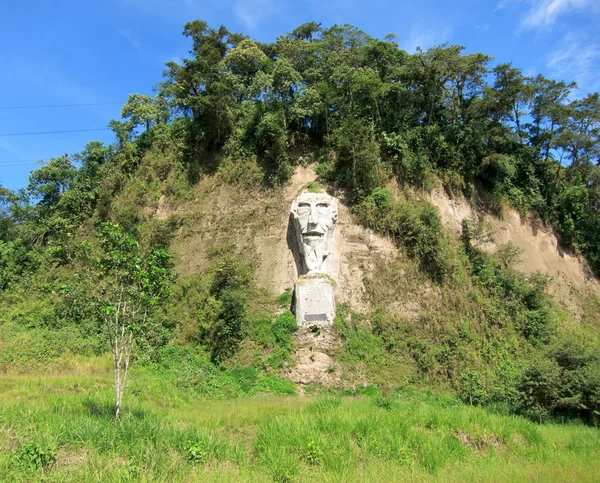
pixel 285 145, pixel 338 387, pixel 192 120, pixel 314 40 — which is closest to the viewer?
pixel 338 387

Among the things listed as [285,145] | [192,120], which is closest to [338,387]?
[285,145]

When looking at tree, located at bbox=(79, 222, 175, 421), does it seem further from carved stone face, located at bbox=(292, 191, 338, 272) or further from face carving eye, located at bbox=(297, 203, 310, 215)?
face carving eye, located at bbox=(297, 203, 310, 215)

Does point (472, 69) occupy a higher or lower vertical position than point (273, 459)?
higher

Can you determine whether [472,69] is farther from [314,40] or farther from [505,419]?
[505,419]

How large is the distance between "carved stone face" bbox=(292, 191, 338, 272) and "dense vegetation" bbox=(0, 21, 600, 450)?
162 centimetres

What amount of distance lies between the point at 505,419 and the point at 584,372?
3.26 meters

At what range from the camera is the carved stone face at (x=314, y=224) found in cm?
1575

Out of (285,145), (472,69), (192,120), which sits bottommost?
(285,145)

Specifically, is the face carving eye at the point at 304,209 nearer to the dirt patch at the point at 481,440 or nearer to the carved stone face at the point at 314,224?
the carved stone face at the point at 314,224

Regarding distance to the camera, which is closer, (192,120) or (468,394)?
(468,394)

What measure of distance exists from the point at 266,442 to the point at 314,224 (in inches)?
374

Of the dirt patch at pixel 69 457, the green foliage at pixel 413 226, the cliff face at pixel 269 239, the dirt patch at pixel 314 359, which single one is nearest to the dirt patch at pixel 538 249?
the green foliage at pixel 413 226

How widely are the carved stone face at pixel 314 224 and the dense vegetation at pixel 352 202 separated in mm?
1617

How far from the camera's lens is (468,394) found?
13461 millimetres
